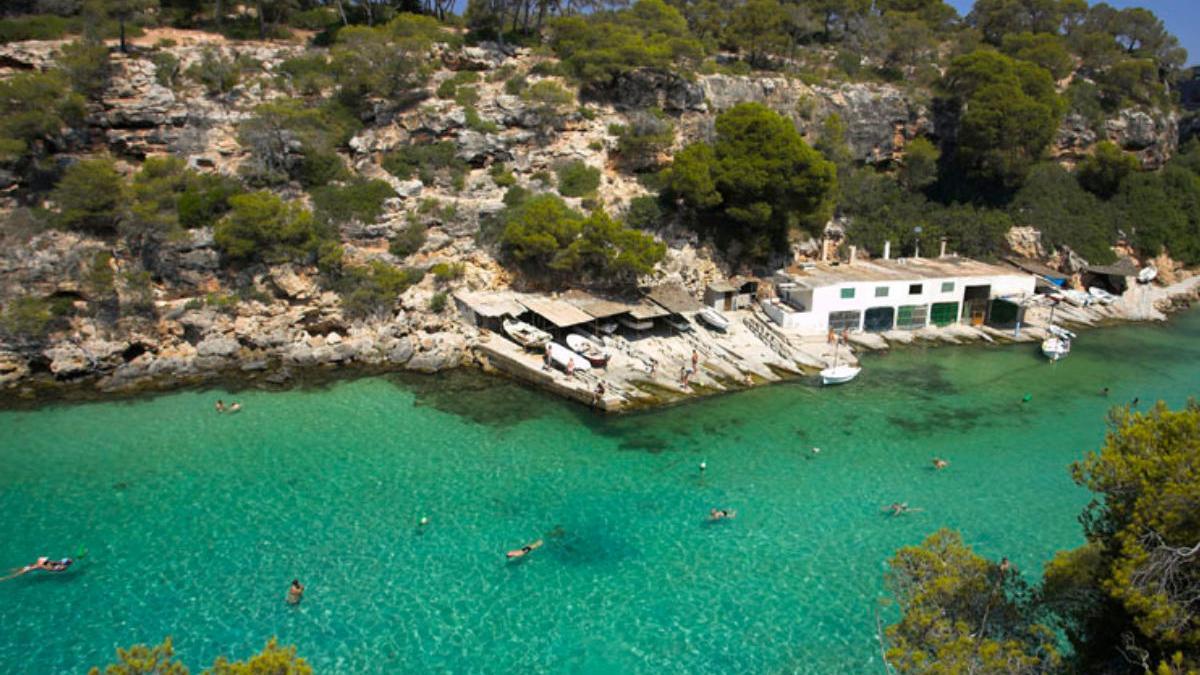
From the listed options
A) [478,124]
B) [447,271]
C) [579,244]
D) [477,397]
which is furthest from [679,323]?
[478,124]

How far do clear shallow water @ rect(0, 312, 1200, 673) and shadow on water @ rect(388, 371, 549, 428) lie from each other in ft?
0.50

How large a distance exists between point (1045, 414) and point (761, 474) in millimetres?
14450

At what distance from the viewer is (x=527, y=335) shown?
32469 mm

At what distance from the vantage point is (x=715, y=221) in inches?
1663

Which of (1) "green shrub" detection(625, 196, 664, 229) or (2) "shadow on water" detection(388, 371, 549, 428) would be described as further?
(1) "green shrub" detection(625, 196, 664, 229)

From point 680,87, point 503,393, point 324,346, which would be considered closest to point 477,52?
point 680,87

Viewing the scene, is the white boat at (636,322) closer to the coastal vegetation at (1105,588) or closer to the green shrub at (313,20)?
the coastal vegetation at (1105,588)

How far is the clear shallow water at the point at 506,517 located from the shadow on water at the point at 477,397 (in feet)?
0.50

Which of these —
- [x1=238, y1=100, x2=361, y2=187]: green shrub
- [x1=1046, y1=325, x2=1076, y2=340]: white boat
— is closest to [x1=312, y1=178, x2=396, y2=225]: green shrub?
[x1=238, y1=100, x2=361, y2=187]: green shrub

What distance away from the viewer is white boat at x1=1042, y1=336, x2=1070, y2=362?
115ft

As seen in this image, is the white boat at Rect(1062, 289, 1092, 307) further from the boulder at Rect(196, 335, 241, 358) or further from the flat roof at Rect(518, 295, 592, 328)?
the boulder at Rect(196, 335, 241, 358)

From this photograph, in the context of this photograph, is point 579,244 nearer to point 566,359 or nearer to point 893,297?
point 566,359

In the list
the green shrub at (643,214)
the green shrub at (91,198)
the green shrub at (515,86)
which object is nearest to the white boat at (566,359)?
the green shrub at (643,214)

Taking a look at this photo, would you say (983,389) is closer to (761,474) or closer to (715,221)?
(761,474)
